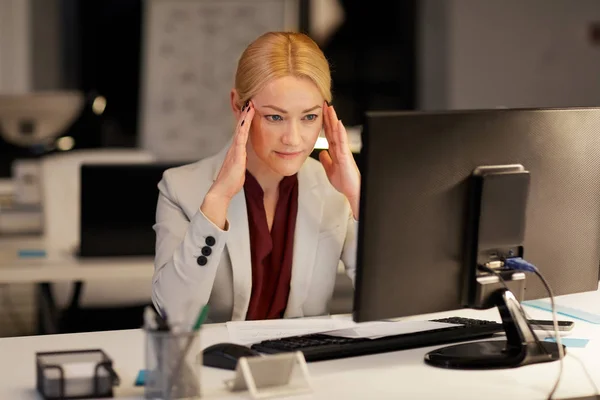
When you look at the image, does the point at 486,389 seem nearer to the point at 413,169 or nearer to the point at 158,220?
the point at 413,169

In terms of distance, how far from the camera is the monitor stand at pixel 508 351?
185 cm

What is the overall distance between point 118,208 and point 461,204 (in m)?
1.98

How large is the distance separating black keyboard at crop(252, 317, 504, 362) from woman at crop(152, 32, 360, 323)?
1.02ft

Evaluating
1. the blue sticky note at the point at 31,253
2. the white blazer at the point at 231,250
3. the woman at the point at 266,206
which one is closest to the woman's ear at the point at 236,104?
the woman at the point at 266,206

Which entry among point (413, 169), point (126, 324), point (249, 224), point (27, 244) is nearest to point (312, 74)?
point (249, 224)

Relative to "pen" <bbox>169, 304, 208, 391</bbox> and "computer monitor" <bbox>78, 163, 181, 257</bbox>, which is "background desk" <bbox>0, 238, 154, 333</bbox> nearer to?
"computer monitor" <bbox>78, 163, 181, 257</bbox>

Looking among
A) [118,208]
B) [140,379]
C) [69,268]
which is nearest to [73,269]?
[69,268]

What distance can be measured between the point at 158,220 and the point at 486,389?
95 centimetres

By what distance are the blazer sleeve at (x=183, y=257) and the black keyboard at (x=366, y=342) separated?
290mm

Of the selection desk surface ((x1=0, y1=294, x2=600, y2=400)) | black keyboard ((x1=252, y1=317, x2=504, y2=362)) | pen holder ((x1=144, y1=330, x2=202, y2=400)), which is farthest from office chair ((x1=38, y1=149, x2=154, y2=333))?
pen holder ((x1=144, y1=330, x2=202, y2=400))

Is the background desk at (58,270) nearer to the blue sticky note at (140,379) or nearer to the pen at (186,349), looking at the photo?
the blue sticky note at (140,379)

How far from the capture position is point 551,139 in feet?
6.23

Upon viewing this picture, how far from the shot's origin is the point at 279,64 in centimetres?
224

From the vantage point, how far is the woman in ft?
7.20
